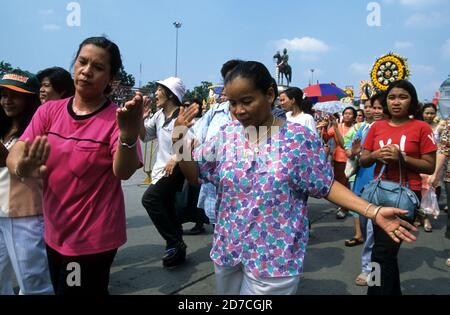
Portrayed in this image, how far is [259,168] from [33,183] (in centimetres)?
139

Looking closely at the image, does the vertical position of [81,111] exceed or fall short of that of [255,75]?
it falls short

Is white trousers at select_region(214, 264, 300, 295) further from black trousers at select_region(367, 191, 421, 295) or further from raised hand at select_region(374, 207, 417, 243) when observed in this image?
black trousers at select_region(367, 191, 421, 295)

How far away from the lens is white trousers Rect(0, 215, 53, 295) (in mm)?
2184

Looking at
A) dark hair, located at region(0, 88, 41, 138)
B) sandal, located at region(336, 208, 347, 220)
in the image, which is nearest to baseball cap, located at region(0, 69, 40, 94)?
dark hair, located at region(0, 88, 41, 138)

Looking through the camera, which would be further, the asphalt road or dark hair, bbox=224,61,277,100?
the asphalt road

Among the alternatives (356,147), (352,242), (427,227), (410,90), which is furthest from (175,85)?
(427,227)

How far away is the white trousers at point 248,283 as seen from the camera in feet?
5.82

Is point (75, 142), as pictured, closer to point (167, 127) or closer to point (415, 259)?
point (167, 127)

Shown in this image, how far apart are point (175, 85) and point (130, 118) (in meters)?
2.20

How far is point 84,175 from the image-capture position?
5.91 ft

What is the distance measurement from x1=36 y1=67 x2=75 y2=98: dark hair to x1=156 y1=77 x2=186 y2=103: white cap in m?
1.00

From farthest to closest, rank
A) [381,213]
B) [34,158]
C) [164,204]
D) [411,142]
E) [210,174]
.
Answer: [164,204]
[411,142]
[210,174]
[381,213]
[34,158]

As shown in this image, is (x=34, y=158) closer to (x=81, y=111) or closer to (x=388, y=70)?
(x=81, y=111)
